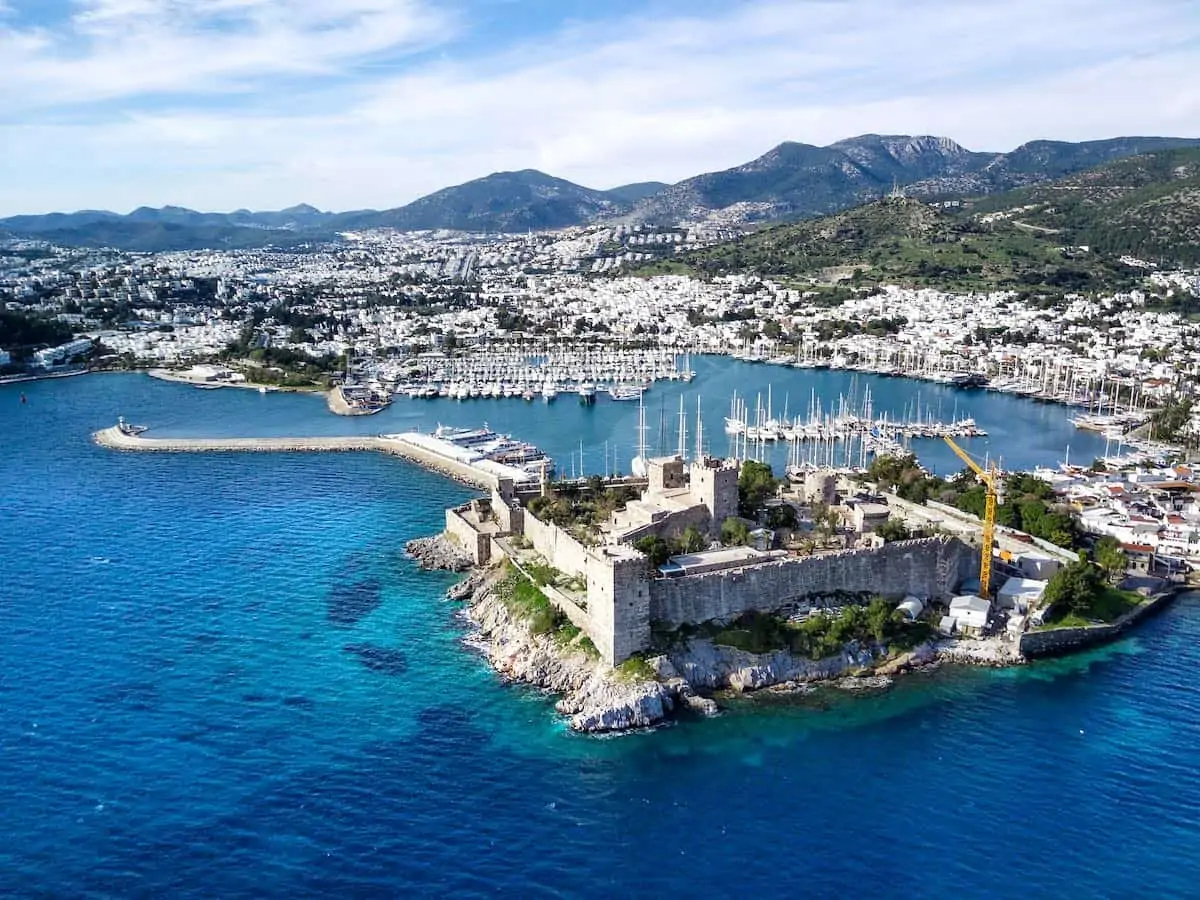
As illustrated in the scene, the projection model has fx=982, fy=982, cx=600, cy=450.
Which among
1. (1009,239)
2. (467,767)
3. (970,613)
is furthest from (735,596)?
(1009,239)

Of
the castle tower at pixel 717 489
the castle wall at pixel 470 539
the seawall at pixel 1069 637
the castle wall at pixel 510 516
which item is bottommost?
the seawall at pixel 1069 637

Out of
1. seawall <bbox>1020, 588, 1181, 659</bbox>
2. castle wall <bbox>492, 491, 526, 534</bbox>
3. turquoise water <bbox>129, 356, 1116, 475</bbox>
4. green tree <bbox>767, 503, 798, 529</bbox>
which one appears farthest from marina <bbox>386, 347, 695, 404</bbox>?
seawall <bbox>1020, 588, 1181, 659</bbox>

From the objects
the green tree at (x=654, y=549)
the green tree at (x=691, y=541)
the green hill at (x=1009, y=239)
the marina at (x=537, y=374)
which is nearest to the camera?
the green tree at (x=654, y=549)

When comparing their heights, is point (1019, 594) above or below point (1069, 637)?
above

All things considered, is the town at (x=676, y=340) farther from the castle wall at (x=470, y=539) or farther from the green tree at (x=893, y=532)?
the castle wall at (x=470, y=539)

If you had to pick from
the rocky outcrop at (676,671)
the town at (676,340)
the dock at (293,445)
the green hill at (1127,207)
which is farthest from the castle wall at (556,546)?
the green hill at (1127,207)

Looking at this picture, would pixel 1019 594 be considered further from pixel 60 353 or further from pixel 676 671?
pixel 60 353

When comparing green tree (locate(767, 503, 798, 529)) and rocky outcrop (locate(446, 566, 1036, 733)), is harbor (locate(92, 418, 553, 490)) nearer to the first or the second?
green tree (locate(767, 503, 798, 529))
